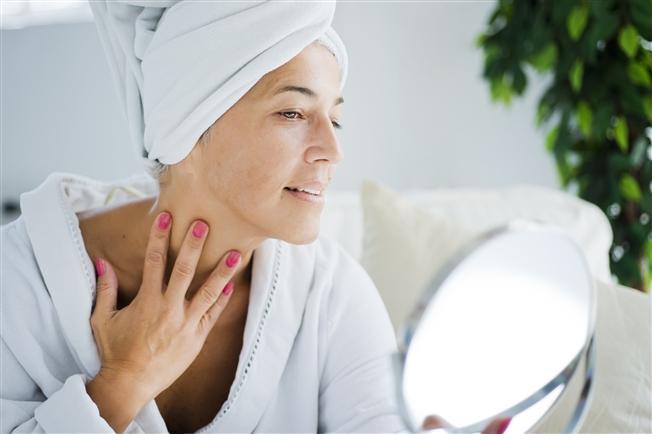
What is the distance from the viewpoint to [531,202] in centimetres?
210

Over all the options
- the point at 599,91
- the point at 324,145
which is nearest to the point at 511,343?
the point at 324,145

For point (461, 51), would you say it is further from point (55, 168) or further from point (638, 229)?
point (55, 168)

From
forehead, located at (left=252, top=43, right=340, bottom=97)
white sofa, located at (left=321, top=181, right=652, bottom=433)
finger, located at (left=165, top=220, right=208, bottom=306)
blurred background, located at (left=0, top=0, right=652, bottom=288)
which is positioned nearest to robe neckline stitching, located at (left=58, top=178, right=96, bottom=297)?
finger, located at (left=165, top=220, right=208, bottom=306)

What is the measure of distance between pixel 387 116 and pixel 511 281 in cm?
212

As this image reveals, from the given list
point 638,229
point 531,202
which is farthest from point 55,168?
point 638,229

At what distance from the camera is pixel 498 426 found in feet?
2.36

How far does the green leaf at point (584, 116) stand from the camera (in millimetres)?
2484

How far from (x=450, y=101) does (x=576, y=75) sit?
653mm

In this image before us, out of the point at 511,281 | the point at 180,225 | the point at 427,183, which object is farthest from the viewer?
the point at 427,183

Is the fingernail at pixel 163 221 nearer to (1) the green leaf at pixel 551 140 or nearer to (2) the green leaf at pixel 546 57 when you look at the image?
(2) the green leaf at pixel 546 57

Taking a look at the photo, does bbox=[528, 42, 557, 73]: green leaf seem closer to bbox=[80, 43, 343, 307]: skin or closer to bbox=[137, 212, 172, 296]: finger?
bbox=[80, 43, 343, 307]: skin

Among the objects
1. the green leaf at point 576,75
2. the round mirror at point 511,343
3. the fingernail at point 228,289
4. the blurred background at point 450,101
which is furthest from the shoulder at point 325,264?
the green leaf at point 576,75

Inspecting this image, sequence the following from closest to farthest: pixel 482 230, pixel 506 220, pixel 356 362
Answer: 1. pixel 356 362
2. pixel 506 220
3. pixel 482 230

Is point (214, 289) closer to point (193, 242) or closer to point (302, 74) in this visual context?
point (193, 242)
